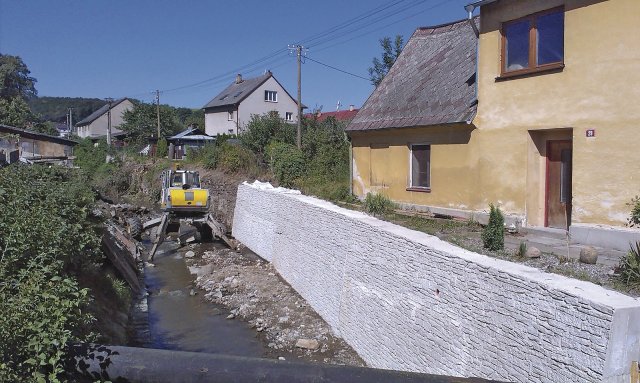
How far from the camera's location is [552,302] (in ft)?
18.4

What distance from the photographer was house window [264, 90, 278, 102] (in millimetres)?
53875

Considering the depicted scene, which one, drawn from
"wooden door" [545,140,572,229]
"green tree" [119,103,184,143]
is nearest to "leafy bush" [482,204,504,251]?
"wooden door" [545,140,572,229]

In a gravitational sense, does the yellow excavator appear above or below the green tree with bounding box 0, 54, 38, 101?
below

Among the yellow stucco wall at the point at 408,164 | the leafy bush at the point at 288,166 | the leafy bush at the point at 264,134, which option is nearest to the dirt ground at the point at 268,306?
the yellow stucco wall at the point at 408,164

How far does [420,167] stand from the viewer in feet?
50.9

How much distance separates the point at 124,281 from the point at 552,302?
11.6 metres

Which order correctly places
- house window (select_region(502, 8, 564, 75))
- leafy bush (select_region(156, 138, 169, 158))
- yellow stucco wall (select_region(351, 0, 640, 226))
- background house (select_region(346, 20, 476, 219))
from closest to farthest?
1. yellow stucco wall (select_region(351, 0, 640, 226))
2. house window (select_region(502, 8, 564, 75))
3. background house (select_region(346, 20, 476, 219))
4. leafy bush (select_region(156, 138, 169, 158))

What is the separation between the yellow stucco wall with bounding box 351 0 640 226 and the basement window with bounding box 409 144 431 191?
0.94ft

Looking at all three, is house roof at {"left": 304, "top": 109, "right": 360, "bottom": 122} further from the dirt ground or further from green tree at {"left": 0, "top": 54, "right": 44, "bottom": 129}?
green tree at {"left": 0, "top": 54, "right": 44, "bottom": 129}

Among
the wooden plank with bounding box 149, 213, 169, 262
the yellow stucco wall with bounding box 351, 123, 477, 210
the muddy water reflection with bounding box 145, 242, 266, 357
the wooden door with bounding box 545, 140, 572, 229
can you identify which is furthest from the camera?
the wooden plank with bounding box 149, 213, 169, 262

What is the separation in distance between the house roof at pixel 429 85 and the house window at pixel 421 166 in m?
0.86

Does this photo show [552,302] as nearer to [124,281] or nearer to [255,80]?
[124,281]

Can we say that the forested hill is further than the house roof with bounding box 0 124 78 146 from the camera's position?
Yes

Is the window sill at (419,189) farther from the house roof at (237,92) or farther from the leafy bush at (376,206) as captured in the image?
the house roof at (237,92)
